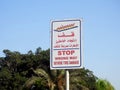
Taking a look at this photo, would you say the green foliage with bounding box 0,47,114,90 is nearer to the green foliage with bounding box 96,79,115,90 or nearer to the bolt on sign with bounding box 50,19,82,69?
the green foliage with bounding box 96,79,115,90

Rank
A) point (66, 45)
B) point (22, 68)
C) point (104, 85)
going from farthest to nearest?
point (22, 68), point (104, 85), point (66, 45)

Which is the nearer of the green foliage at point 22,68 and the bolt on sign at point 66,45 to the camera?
the bolt on sign at point 66,45

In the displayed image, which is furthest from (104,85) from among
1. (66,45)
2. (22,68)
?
(66,45)

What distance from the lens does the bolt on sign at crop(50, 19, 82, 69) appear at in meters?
5.73

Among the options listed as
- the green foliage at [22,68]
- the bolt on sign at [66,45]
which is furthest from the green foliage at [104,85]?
the bolt on sign at [66,45]

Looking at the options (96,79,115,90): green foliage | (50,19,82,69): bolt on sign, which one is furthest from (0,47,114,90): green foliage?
(50,19,82,69): bolt on sign

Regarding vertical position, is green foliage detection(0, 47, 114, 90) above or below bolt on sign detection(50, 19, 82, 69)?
below

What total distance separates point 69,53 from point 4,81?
41299mm

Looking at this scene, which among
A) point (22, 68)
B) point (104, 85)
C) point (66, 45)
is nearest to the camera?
point (66, 45)

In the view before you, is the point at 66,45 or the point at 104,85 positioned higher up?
the point at 66,45

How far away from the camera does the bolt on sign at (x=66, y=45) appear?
5727 mm

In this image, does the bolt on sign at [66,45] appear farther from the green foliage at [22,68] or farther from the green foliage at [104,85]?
the green foliage at [22,68]

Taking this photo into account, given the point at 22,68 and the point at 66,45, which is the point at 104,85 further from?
the point at 66,45

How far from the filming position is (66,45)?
18.9ft
